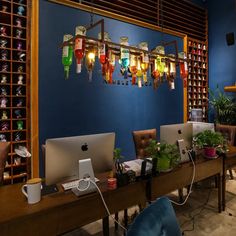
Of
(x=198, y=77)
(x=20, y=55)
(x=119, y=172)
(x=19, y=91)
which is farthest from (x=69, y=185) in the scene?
(x=198, y=77)

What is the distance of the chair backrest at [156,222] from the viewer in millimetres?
786

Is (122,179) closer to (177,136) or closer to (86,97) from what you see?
(177,136)

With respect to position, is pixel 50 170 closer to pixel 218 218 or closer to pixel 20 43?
pixel 218 218

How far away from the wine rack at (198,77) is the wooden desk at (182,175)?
2.89 meters

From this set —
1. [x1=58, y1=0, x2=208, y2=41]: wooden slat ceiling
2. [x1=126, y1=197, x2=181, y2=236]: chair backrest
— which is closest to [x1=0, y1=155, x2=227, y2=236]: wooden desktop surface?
[x1=126, y1=197, x2=181, y2=236]: chair backrest

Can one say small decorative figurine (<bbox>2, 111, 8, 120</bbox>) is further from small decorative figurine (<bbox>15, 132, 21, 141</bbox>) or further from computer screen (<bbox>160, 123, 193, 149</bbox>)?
computer screen (<bbox>160, 123, 193, 149</bbox>)

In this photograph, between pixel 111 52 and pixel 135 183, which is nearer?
pixel 135 183

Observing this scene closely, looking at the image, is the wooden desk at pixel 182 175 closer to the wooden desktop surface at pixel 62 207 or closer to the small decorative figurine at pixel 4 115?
the wooden desktop surface at pixel 62 207

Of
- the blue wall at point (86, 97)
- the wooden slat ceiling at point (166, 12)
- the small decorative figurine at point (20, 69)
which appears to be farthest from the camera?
the wooden slat ceiling at point (166, 12)

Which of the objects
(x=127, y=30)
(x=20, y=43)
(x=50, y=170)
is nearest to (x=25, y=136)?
(x=20, y=43)

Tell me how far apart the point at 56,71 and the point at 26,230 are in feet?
8.26

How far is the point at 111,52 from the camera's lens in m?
2.42

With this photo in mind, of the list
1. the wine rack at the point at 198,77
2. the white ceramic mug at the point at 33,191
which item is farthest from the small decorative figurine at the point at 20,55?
the wine rack at the point at 198,77

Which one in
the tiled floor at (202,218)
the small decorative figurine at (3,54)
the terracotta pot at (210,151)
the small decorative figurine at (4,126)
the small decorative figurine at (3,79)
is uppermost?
the small decorative figurine at (3,54)
